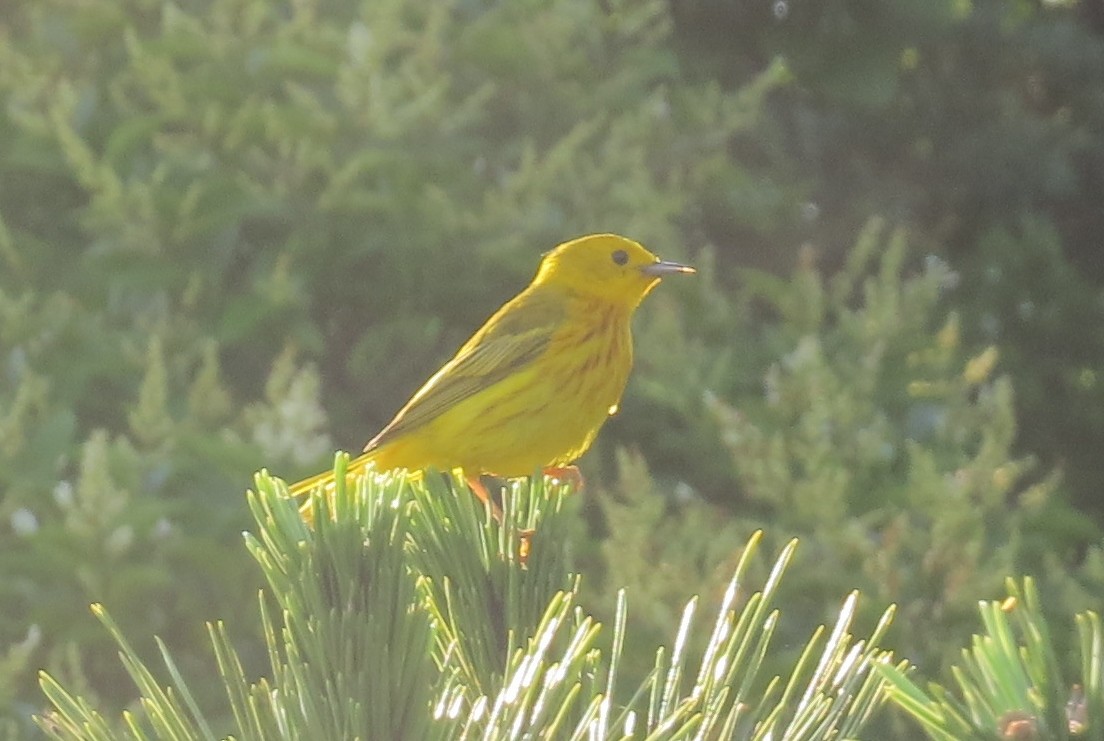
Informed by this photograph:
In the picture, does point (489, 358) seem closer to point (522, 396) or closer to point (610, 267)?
point (522, 396)

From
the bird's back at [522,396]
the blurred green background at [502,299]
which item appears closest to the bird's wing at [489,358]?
the bird's back at [522,396]

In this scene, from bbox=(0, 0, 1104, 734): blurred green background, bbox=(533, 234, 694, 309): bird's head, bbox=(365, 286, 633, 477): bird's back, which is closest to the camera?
bbox=(365, 286, 633, 477): bird's back

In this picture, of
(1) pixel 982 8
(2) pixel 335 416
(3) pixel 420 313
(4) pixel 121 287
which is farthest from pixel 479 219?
(1) pixel 982 8

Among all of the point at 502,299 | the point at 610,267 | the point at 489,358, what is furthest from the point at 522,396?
the point at 502,299

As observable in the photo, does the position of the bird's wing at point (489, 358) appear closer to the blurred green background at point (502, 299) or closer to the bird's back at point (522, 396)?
the bird's back at point (522, 396)

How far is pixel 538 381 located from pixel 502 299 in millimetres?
1153

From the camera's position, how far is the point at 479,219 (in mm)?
3303

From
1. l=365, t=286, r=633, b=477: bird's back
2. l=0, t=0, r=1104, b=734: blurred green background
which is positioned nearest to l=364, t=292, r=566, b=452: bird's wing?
l=365, t=286, r=633, b=477: bird's back

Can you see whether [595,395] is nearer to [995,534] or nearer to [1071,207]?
[995,534]

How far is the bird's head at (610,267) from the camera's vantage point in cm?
263

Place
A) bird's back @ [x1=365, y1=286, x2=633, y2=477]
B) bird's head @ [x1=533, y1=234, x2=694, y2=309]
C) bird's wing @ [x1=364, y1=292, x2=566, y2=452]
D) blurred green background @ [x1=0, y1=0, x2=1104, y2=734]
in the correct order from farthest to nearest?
1. blurred green background @ [x1=0, y1=0, x2=1104, y2=734]
2. bird's head @ [x1=533, y1=234, x2=694, y2=309]
3. bird's wing @ [x1=364, y1=292, x2=566, y2=452]
4. bird's back @ [x1=365, y1=286, x2=633, y2=477]

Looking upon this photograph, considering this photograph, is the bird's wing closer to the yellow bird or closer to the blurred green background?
the yellow bird

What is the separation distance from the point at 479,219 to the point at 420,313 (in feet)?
0.81

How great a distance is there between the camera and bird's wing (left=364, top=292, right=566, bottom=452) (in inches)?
89.8
